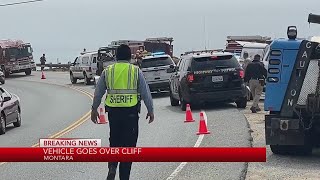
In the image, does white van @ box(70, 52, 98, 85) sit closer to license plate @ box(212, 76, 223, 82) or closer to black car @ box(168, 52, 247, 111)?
black car @ box(168, 52, 247, 111)

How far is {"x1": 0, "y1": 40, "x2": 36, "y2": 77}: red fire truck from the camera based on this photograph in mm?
54750

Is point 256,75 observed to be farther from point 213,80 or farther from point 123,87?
point 123,87

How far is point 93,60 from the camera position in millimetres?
45000

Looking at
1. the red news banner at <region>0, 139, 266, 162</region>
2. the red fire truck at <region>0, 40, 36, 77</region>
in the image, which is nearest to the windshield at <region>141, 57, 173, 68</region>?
the red news banner at <region>0, 139, 266, 162</region>

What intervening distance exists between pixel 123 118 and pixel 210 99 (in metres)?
13.4

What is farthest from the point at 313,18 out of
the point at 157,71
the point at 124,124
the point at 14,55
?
the point at 14,55

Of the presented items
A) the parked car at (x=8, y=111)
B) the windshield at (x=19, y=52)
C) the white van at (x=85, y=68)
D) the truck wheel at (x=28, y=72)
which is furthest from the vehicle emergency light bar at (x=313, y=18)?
the truck wheel at (x=28, y=72)

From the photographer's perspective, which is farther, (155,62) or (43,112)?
(155,62)

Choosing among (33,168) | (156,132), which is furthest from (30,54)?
(33,168)

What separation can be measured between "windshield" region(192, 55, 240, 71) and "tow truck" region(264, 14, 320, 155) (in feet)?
32.2

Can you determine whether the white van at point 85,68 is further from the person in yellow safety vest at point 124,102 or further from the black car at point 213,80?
the person in yellow safety vest at point 124,102

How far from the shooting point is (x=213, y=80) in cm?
2234

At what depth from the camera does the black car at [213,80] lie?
878 inches

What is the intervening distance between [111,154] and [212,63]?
1551 cm
